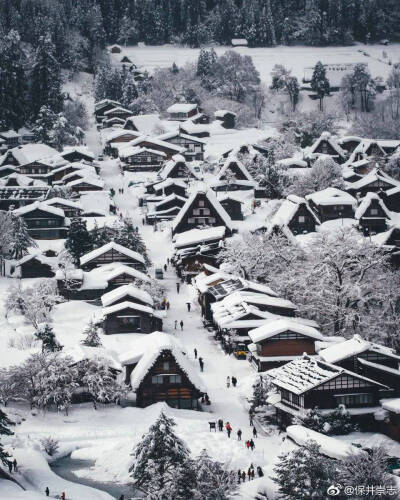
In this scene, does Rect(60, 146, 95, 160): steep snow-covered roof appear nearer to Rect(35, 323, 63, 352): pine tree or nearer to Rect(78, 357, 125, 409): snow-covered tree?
Rect(35, 323, 63, 352): pine tree

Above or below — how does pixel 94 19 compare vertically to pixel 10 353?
above

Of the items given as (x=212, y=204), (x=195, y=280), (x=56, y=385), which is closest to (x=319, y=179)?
(x=212, y=204)

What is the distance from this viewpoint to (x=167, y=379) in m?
35.9

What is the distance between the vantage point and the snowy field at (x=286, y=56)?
116 meters

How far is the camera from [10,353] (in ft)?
128

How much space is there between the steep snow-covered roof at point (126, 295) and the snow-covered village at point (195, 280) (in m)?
0.20

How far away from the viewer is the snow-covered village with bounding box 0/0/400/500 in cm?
3006

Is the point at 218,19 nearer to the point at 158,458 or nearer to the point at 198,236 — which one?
the point at 198,236

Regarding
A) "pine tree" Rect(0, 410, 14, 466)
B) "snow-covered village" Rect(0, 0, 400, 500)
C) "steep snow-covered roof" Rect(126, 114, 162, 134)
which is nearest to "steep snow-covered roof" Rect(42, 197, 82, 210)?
"snow-covered village" Rect(0, 0, 400, 500)

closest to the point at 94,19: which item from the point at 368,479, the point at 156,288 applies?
the point at 156,288

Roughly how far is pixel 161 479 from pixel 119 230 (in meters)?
30.3

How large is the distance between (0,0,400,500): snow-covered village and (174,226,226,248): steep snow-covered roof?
23 cm

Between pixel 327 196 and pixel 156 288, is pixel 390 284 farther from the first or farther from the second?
pixel 327 196

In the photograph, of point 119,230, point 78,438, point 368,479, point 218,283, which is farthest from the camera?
point 119,230
